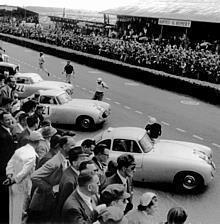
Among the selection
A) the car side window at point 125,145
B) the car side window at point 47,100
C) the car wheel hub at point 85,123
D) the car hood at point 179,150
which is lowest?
the car wheel hub at point 85,123

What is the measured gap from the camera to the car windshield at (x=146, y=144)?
452 inches

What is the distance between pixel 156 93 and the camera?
26.7 m

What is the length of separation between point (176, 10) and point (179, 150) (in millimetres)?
39199

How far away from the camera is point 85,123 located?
16.8 m

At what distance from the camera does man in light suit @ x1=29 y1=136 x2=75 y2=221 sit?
6.39 m

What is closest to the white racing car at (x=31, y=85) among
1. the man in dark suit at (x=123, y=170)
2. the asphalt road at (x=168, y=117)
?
the asphalt road at (x=168, y=117)

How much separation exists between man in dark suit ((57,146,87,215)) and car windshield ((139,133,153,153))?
5.31m

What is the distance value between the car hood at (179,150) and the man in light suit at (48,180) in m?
5.09

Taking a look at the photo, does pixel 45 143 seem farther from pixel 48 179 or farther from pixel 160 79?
pixel 160 79

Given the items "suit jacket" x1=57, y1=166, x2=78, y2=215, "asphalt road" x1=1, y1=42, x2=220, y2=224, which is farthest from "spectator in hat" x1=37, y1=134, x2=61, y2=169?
"asphalt road" x1=1, y1=42, x2=220, y2=224

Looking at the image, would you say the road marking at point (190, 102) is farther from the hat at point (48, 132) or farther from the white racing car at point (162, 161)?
the hat at point (48, 132)

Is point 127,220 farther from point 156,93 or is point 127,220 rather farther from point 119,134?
point 156,93

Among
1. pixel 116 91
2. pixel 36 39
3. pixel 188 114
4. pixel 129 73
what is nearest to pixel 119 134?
pixel 188 114

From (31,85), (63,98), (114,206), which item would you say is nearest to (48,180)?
(114,206)
